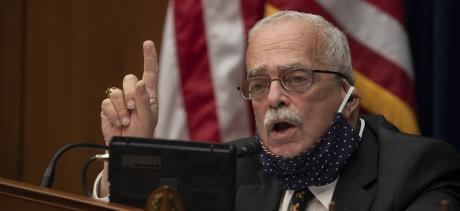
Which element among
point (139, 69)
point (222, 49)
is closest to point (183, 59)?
point (222, 49)

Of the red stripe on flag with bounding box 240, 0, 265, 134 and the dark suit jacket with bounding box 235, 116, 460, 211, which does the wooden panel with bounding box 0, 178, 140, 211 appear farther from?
the red stripe on flag with bounding box 240, 0, 265, 134

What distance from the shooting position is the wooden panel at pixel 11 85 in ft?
13.3

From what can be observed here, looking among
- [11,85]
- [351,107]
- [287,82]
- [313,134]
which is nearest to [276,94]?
[287,82]

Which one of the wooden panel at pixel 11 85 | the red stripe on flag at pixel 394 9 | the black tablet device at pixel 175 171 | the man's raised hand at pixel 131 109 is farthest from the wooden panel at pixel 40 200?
the wooden panel at pixel 11 85

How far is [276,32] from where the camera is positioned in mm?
2537

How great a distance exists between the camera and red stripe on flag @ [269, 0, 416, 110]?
3223 millimetres

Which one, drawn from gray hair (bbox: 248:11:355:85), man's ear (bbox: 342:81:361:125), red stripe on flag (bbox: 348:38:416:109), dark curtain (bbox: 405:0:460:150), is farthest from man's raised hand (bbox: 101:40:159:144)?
dark curtain (bbox: 405:0:460:150)

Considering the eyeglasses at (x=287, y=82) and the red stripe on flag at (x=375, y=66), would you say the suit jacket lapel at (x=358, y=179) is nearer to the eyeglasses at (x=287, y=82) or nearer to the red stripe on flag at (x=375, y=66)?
the eyeglasses at (x=287, y=82)

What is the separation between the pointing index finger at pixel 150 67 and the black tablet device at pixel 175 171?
710 mm

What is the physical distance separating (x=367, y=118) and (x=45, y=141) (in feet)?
6.26

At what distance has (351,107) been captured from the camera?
102 inches

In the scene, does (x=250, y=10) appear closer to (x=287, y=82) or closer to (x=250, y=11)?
(x=250, y=11)

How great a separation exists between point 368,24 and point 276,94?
3.21 ft

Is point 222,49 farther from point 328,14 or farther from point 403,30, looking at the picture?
point 403,30
